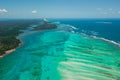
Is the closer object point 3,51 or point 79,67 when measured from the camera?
point 79,67

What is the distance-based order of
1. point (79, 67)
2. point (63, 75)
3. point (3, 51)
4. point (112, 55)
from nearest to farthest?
point (63, 75), point (79, 67), point (112, 55), point (3, 51)

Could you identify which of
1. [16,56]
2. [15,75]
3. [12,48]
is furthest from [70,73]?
[12,48]

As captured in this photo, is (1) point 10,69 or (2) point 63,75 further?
(1) point 10,69

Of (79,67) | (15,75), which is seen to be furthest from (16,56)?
(79,67)

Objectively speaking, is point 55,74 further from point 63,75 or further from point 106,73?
point 106,73

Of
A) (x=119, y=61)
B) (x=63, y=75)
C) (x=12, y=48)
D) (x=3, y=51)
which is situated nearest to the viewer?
(x=63, y=75)

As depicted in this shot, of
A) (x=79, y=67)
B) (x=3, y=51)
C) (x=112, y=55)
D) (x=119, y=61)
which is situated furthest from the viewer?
(x=3, y=51)

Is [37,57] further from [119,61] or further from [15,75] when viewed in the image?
[119,61]

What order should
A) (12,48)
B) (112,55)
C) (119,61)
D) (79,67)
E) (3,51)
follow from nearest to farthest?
(79,67)
(119,61)
(112,55)
(3,51)
(12,48)
